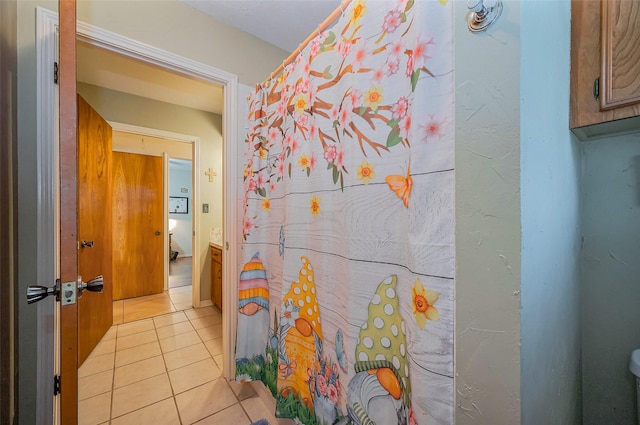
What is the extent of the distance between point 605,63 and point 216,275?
3.12 meters

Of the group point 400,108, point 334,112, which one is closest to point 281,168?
point 334,112

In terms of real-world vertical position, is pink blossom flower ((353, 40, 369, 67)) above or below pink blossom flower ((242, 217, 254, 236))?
above

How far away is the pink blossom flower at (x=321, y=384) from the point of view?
3.08 feet

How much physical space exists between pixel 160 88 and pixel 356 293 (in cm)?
289

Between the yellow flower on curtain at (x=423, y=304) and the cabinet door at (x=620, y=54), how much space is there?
2.62 feet

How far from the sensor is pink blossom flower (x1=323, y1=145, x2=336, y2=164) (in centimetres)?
92

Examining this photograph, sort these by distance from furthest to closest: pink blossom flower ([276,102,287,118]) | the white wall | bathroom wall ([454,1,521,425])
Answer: the white wall, pink blossom flower ([276,102,287,118]), bathroom wall ([454,1,521,425])

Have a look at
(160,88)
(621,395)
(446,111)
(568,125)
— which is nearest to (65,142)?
(446,111)

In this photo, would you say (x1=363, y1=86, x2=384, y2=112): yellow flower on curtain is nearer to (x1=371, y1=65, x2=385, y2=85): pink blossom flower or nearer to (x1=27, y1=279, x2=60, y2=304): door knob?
(x1=371, y1=65, x2=385, y2=85): pink blossom flower

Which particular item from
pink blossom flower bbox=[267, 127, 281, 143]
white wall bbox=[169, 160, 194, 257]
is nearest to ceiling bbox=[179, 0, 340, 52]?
pink blossom flower bbox=[267, 127, 281, 143]

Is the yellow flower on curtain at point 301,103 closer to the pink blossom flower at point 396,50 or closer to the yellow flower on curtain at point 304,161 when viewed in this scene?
the yellow flower on curtain at point 304,161

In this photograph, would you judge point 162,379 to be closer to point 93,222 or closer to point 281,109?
point 93,222

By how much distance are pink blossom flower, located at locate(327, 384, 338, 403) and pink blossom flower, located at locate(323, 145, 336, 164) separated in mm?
857

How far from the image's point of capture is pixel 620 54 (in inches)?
28.0
